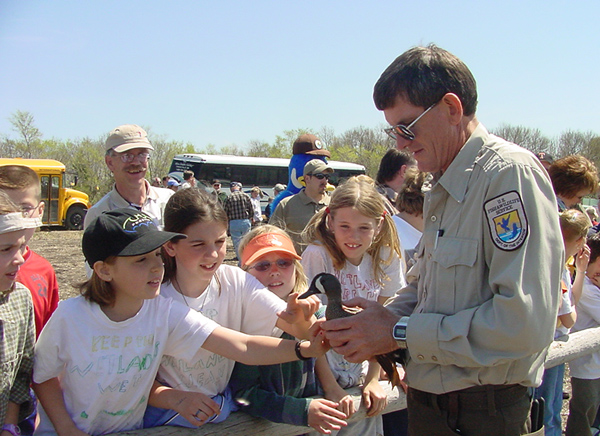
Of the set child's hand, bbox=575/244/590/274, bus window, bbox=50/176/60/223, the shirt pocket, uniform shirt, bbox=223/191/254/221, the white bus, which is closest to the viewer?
the shirt pocket

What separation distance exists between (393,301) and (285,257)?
0.87 metres

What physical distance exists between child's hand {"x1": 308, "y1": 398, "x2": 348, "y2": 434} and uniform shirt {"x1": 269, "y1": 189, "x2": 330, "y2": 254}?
2.85 meters

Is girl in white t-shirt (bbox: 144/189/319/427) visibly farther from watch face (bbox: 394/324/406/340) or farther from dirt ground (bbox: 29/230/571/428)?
dirt ground (bbox: 29/230/571/428)

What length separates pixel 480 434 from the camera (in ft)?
5.96

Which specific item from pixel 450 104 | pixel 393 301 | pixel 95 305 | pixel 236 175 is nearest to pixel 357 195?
pixel 393 301

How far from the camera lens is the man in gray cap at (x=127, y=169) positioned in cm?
368

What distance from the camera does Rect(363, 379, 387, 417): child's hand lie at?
8.95 feet

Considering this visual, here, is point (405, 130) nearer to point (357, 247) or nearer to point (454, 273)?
point (454, 273)

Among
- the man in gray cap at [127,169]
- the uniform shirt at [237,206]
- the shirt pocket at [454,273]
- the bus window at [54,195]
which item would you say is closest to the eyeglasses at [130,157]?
the man in gray cap at [127,169]

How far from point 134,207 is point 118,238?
1.57 m

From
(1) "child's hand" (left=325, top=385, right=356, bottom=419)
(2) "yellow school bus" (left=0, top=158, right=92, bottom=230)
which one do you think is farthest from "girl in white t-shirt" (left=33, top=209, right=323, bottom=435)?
(2) "yellow school bus" (left=0, top=158, right=92, bottom=230)

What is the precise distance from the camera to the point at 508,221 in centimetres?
161

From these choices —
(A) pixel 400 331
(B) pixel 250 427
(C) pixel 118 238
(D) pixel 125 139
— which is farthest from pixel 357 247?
(D) pixel 125 139

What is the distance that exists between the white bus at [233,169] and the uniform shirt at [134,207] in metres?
23.4
